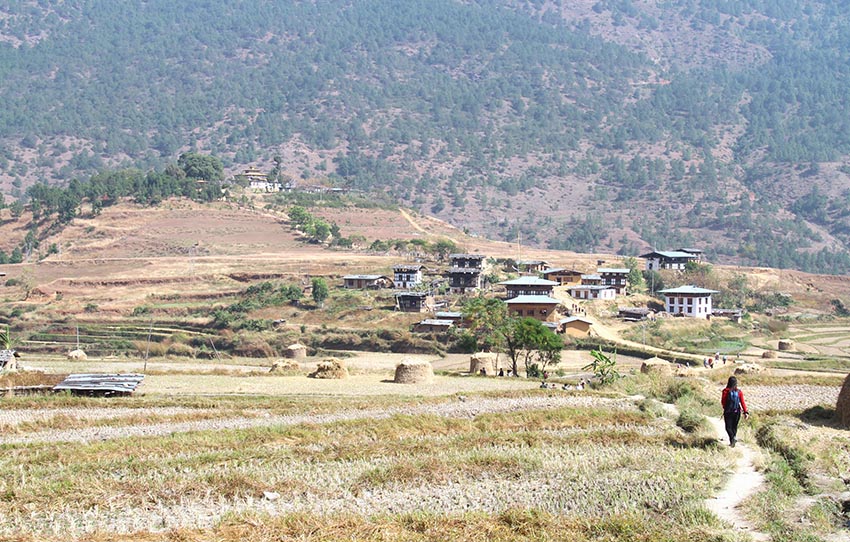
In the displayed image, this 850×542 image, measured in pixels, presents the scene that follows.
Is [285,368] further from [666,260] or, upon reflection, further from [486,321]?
[666,260]

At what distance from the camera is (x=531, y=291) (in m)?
79.3

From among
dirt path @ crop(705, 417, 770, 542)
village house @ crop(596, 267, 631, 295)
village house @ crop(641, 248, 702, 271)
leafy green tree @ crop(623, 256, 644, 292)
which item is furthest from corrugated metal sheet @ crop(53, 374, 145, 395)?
village house @ crop(641, 248, 702, 271)

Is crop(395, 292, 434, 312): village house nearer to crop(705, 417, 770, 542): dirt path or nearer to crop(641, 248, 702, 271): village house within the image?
crop(641, 248, 702, 271): village house

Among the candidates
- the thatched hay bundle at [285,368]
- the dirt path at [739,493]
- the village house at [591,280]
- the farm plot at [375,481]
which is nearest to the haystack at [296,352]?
the thatched hay bundle at [285,368]

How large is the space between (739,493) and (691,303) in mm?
66028

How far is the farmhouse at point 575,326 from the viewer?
69.8 m

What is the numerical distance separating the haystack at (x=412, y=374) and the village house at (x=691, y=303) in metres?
45.8

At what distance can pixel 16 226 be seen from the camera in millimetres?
117125

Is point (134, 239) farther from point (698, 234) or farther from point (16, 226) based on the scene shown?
point (698, 234)

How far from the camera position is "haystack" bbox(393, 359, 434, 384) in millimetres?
36969

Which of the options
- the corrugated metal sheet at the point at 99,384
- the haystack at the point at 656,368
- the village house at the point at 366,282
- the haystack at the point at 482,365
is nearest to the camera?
the corrugated metal sheet at the point at 99,384

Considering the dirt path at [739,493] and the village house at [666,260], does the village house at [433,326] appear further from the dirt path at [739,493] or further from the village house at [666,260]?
the dirt path at [739,493]

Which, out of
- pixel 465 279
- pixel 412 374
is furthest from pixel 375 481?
pixel 465 279

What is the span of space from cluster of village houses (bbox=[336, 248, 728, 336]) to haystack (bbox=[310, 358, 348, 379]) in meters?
31.0
